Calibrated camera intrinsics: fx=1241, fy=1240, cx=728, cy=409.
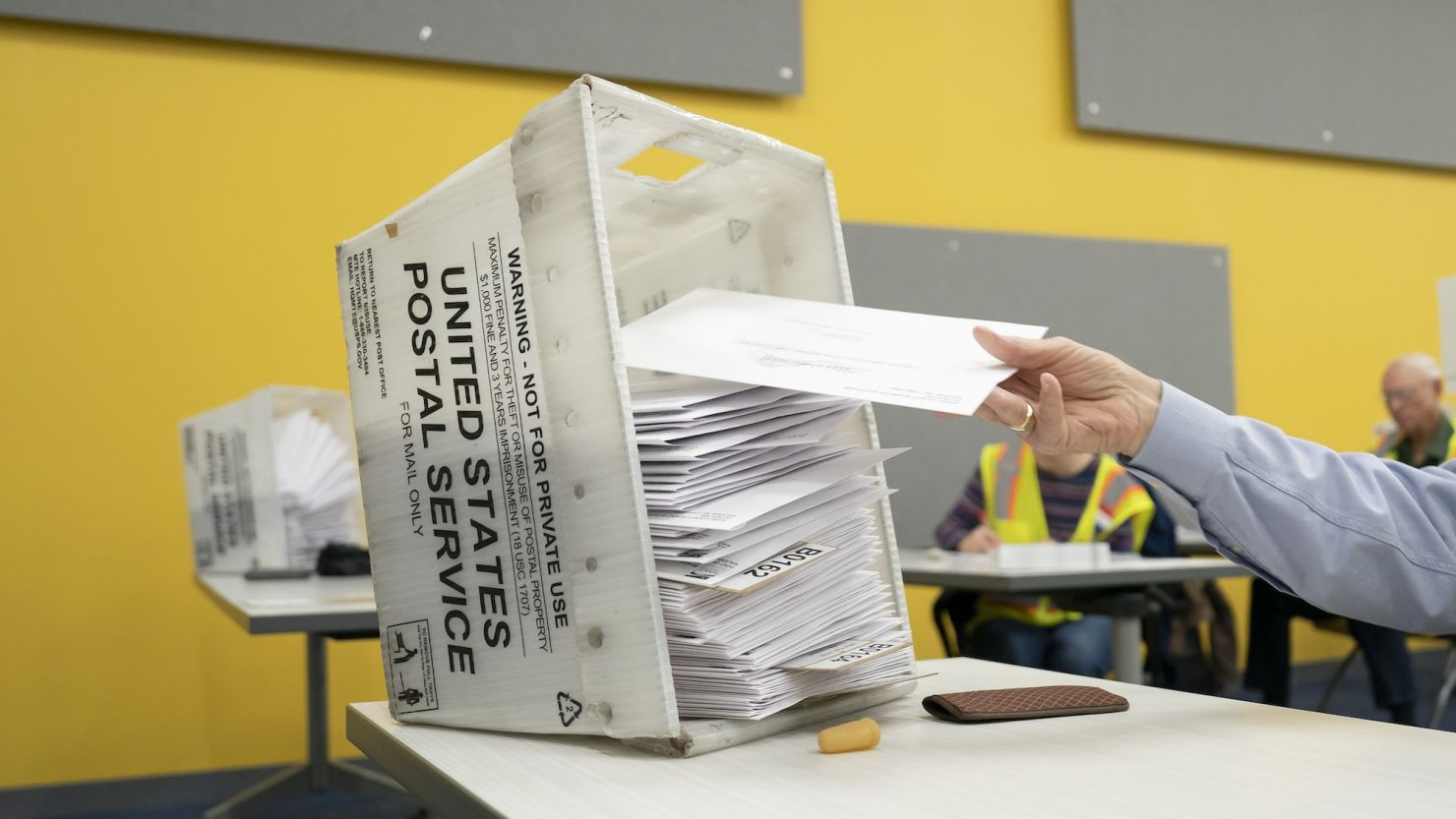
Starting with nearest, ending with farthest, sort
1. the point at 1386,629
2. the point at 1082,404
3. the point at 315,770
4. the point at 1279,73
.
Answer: the point at 1082,404 < the point at 315,770 < the point at 1386,629 < the point at 1279,73

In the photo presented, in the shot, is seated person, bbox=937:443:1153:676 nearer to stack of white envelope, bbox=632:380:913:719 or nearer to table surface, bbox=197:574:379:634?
table surface, bbox=197:574:379:634

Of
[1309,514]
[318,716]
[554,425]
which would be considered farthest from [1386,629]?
[554,425]

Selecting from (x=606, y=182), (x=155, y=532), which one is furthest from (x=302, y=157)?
(x=606, y=182)

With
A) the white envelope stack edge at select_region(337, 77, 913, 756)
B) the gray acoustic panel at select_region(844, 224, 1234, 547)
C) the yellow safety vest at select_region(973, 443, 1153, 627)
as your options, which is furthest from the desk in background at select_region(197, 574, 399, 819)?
the gray acoustic panel at select_region(844, 224, 1234, 547)

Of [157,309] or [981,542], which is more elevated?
[157,309]

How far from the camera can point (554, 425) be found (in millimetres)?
801

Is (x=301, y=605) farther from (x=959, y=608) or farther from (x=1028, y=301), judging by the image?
(x=1028, y=301)

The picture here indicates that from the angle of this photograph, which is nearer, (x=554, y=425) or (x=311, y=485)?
(x=554, y=425)

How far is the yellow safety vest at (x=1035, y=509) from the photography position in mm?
3301

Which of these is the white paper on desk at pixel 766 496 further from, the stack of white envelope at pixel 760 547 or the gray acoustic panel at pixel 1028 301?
the gray acoustic panel at pixel 1028 301

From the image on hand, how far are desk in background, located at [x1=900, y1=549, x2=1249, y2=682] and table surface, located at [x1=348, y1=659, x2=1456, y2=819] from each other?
184 centimetres

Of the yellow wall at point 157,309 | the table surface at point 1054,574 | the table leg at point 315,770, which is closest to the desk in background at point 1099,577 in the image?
the table surface at point 1054,574

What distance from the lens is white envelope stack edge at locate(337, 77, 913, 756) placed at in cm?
78

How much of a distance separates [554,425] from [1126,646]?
2.50 m
